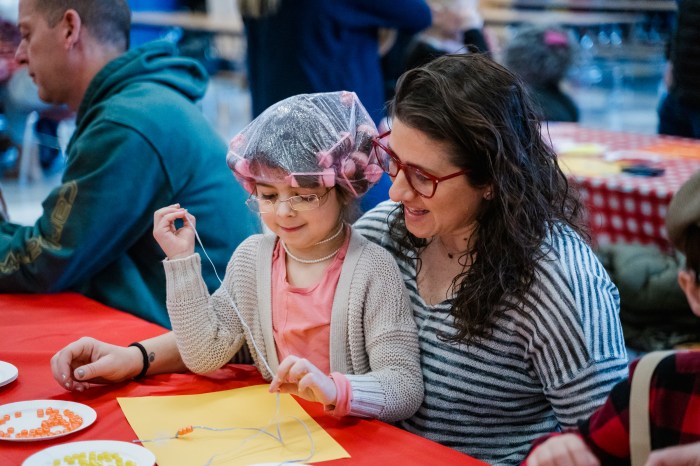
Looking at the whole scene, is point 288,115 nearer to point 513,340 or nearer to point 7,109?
point 513,340

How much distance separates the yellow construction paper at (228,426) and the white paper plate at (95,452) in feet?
0.10

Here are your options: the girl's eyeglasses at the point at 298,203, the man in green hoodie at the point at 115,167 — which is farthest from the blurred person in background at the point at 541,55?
the girl's eyeglasses at the point at 298,203

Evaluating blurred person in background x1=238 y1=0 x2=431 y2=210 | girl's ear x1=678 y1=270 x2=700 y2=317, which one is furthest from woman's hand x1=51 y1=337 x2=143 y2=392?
blurred person in background x1=238 y1=0 x2=431 y2=210

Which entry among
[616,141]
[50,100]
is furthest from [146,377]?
[616,141]

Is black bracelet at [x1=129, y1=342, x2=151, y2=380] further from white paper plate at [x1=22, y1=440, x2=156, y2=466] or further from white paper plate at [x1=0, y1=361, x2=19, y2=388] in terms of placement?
white paper plate at [x1=22, y1=440, x2=156, y2=466]

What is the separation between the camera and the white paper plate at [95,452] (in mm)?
1416

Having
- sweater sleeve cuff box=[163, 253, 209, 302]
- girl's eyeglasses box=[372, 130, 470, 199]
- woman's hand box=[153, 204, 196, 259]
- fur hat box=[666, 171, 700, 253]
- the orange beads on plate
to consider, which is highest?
fur hat box=[666, 171, 700, 253]

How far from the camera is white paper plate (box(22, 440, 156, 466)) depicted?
4.65 ft

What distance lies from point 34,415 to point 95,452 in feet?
0.80

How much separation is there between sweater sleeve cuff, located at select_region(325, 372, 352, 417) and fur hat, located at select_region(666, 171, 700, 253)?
24.3 inches

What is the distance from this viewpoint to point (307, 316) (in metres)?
1.80

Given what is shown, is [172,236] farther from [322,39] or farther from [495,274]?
[322,39]

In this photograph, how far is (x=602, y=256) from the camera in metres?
3.73

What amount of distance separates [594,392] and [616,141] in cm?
328
